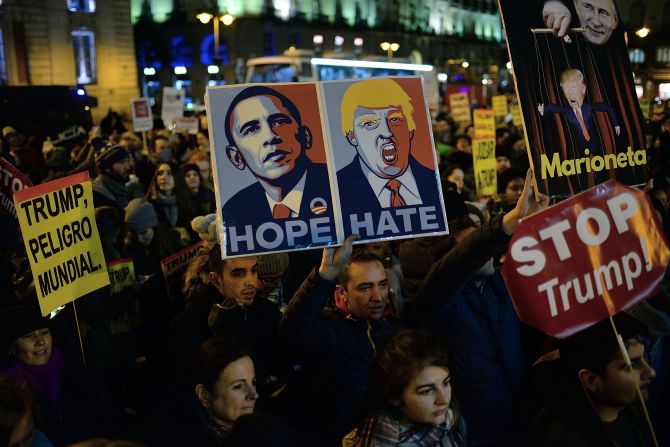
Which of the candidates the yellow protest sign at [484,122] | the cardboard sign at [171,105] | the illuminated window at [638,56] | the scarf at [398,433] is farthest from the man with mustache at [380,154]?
the illuminated window at [638,56]

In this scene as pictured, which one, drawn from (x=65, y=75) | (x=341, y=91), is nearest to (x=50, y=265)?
(x=341, y=91)

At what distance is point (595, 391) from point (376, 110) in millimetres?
1700

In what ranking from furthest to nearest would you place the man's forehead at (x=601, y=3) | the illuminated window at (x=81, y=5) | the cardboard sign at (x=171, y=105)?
the illuminated window at (x=81, y=5) < the cardboard sign at (x=171, y=105) < the man's forehead at (x=601, y=3)

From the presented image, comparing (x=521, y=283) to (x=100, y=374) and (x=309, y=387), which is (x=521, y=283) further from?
(x=100, y=374)

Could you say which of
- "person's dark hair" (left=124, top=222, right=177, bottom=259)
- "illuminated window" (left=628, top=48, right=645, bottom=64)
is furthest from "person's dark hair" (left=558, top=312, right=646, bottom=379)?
"illuminated window" (left=628, top=48, right=645, bottom=64)

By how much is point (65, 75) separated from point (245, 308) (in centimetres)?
3615

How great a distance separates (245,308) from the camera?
12.7 feet

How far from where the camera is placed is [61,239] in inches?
163

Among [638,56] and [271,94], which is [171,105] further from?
[638,56]

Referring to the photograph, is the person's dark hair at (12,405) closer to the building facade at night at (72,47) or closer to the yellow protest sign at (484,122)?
the yellow protest sign at (484,122)

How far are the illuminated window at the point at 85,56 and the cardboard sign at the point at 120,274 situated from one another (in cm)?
3554

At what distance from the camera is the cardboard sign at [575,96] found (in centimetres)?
363

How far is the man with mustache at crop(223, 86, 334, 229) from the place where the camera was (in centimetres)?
361

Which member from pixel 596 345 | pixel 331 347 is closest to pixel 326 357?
pixel 331 347
